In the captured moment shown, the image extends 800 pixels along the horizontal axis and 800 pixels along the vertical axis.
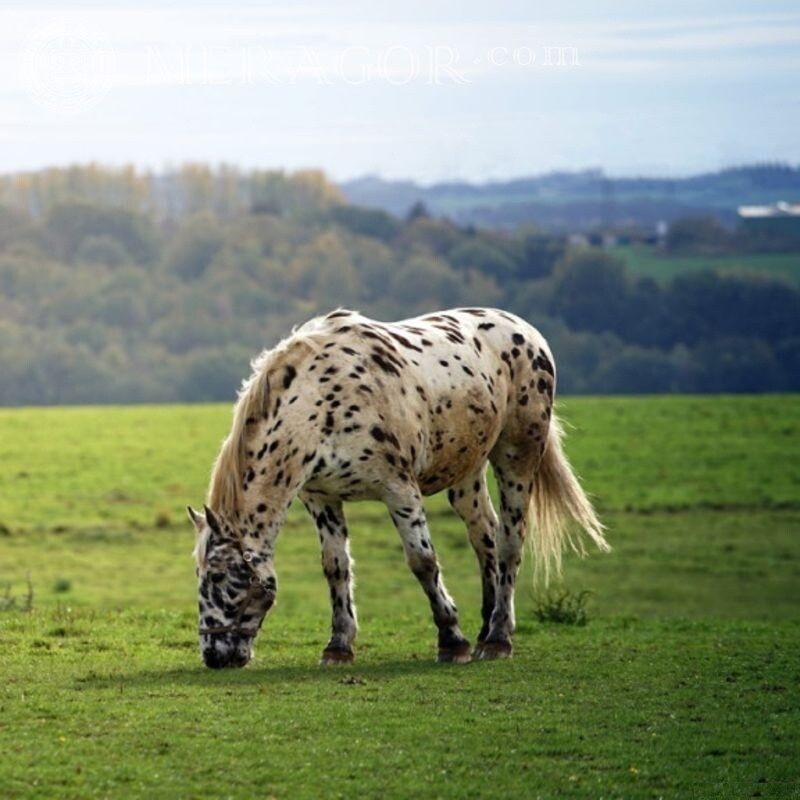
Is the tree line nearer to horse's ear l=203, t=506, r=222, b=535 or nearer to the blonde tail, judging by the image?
the blonde tail

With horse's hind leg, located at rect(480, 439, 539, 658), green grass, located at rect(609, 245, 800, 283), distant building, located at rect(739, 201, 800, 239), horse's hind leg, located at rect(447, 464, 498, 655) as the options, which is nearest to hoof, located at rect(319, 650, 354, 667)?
horse's hind leg, located at rect(447, 464, 498, 655)

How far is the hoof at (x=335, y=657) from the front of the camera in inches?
461

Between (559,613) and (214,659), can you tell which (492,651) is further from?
(559,613)

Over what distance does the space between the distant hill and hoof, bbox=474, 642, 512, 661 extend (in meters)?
134

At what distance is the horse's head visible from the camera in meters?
11.0

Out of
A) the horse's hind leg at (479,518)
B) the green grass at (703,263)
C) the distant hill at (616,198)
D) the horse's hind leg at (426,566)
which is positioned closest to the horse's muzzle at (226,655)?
the horse's hind leg at (426,566)

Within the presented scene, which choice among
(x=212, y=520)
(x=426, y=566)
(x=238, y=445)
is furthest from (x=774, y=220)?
(x=212, y=520)

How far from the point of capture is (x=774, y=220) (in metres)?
140

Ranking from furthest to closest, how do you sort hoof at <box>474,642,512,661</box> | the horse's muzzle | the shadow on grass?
hoof at <box>474,642,512,661</box> < the horse's muzzle < the shadow on grass

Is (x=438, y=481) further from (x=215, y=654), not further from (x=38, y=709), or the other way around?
(x=38, y=709)

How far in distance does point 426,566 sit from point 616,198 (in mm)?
161141

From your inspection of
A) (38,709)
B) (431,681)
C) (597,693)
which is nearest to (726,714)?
(597,693)

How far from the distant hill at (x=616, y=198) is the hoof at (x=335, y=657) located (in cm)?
13478

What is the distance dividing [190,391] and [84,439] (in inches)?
2065
